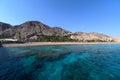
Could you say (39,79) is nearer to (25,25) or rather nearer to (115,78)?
(115,78)

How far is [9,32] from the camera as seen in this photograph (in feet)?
536

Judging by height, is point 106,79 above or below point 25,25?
below

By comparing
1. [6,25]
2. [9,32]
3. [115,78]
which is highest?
[6,25]

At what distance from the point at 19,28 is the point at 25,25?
43.7 feet

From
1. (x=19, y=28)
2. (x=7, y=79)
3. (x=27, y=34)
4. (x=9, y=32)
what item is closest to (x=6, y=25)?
(x=19, y=28)

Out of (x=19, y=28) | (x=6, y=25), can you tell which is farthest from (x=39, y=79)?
(x=6, y=25)

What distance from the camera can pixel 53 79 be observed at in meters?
11.8

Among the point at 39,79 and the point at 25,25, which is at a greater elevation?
the point at 25,25

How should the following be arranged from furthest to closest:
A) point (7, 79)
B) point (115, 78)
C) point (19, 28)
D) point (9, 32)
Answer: point (19, 28) < point (9, 32) < point (115, 78) < point (7, 79)

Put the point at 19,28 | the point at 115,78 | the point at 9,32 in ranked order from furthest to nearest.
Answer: the point at 19,28, the point at 9,32, the point at 115,78

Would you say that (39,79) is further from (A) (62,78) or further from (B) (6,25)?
(B) (6,25)

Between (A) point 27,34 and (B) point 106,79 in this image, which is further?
(A) point 27,34

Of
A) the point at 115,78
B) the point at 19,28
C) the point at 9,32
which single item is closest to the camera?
the point at 115,78

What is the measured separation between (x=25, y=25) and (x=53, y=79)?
641ft
